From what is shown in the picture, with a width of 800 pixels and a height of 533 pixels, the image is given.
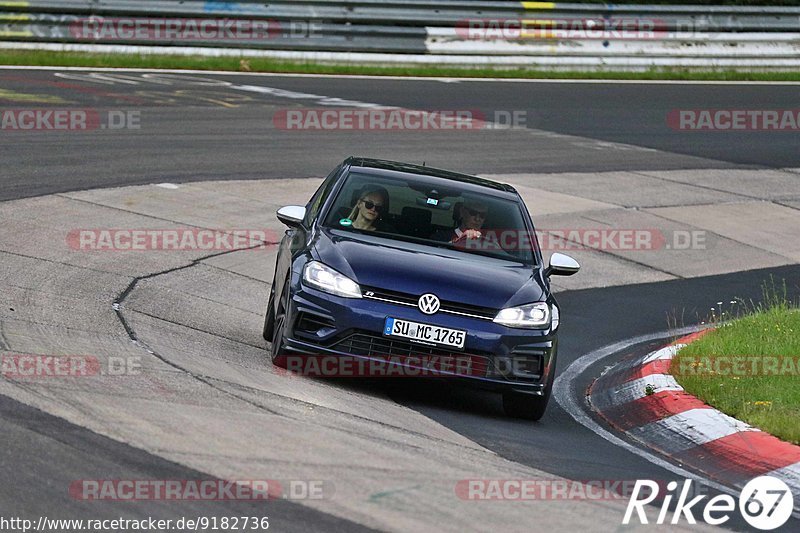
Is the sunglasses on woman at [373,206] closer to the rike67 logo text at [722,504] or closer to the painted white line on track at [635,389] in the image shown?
the painted white line on track at [635,389]

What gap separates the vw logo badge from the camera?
8461mm

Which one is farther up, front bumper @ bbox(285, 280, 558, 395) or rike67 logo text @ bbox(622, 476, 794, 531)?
front bumper @ bbox(285, 280, 558, 395)

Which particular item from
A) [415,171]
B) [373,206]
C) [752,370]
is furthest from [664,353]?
[373,206]

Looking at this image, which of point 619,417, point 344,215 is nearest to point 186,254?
point 344,215

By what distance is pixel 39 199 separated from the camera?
14148 mm

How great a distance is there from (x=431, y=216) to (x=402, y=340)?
1526 millimetres

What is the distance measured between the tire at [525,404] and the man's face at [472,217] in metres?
1.42

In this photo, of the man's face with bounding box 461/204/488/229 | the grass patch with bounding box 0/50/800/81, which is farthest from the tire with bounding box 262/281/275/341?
the grass patch with bounding box 0/50/800/81

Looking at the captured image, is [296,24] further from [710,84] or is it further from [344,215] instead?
[344,215]

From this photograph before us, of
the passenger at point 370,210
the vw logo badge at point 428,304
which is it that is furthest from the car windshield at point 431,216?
the vw logo badge at point 428,304

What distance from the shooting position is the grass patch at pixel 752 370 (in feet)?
28.5

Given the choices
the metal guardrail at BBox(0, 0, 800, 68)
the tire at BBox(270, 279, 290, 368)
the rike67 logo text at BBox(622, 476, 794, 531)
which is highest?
the metal guardrail at BBox(0, 0, 800, 68)

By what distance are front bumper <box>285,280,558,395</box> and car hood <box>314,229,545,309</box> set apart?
0.16m

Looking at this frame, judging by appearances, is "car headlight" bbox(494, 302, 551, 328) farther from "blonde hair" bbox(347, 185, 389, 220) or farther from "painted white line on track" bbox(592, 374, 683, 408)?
"blonde hair" bbox(347, 185, 389, 220)
